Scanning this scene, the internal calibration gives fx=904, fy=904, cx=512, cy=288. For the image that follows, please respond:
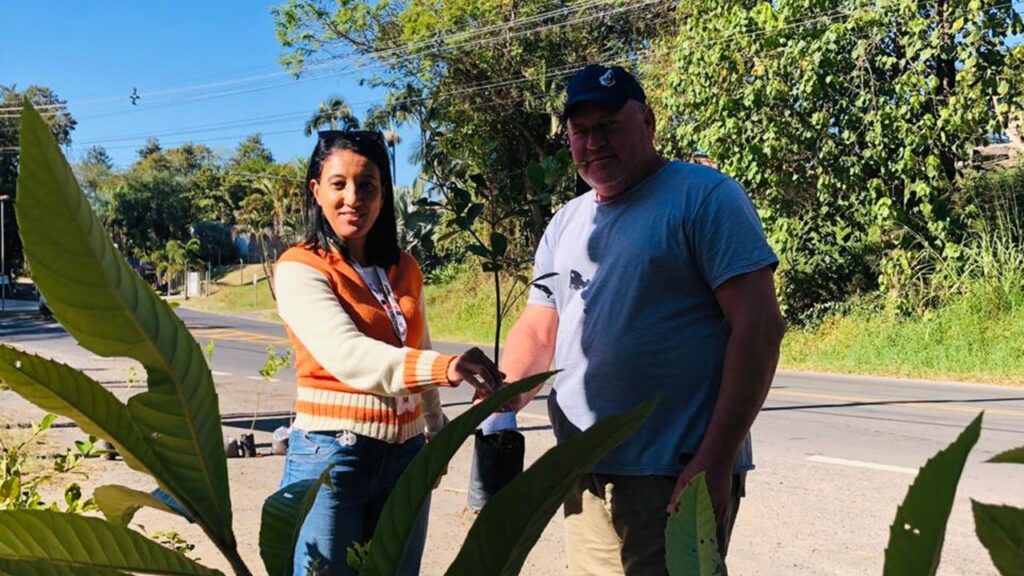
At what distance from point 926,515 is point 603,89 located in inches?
65.9

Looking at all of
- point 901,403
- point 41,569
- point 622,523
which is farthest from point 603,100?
point 901,403

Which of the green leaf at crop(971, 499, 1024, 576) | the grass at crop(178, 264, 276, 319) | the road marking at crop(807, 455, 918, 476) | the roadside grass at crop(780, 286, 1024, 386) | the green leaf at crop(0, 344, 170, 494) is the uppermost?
the green leaf at crop(0, 344, 170, 494)

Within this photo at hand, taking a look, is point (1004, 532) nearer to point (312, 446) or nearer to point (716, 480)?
point (716, 480)

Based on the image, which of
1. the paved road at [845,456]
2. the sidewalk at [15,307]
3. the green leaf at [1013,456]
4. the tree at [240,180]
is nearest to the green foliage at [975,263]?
the paved road at [845,456]

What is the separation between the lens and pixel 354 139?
2.27 m

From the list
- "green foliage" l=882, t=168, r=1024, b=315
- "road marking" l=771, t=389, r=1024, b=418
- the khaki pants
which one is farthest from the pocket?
"green foliage" l=882, t=168, r=1024, b=315

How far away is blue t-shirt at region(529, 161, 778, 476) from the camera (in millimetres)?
1955

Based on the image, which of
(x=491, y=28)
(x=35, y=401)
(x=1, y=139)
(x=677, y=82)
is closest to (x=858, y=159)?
(x=677, y=82)

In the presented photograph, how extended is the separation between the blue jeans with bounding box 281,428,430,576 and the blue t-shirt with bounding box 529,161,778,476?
0.49 metres

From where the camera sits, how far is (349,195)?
2223 mm

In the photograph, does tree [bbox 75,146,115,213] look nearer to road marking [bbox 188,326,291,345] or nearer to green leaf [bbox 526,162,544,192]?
road marking [bbox 188,326,291,345]

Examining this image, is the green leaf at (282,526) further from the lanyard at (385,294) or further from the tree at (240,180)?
the tree at (240,180)

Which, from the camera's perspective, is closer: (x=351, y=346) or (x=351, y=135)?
(x=351, y=346)

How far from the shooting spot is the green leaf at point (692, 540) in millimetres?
591
